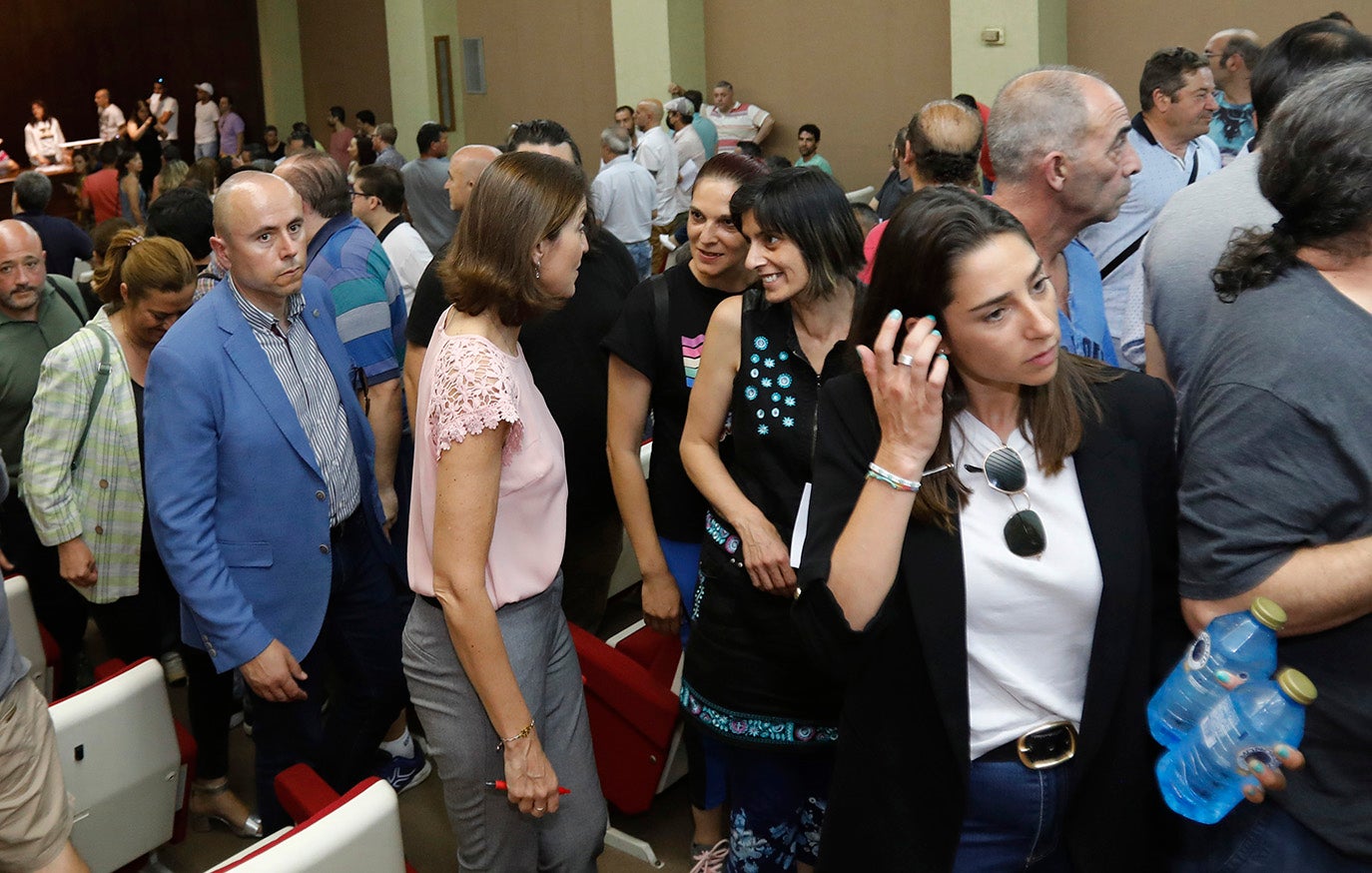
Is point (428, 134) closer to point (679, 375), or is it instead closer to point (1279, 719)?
point (679, 375)

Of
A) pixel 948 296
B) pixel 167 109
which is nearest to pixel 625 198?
pixel 948 296

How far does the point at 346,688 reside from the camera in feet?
9.59

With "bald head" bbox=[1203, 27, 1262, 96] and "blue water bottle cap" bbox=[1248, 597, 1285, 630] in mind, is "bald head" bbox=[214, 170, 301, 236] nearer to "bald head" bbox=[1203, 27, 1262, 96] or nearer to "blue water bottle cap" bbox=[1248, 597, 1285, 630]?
"blue water bottle cap" bbox=[1248, 597, 1285, 630]

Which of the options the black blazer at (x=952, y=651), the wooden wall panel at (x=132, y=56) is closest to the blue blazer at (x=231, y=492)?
the black blazer at (x=952, y=651)

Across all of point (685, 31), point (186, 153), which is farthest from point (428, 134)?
point (186, 153)

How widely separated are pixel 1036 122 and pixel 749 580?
3.57ft

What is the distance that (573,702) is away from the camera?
230cm

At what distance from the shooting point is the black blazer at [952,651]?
1.61m

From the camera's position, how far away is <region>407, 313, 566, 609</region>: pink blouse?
6.47 ft

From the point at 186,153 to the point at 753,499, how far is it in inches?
775

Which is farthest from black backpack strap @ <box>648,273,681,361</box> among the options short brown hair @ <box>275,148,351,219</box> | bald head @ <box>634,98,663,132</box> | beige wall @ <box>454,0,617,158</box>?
beige wall @ <box>454,0,617,158</box>

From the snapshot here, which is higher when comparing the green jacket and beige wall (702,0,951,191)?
beige wall (702,0,951,191)

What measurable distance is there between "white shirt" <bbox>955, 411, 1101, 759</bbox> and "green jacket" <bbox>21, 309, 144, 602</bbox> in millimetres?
2342

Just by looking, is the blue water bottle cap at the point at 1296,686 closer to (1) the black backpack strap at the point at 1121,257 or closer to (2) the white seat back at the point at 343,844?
(2) the white seat back at the point at 343,844
